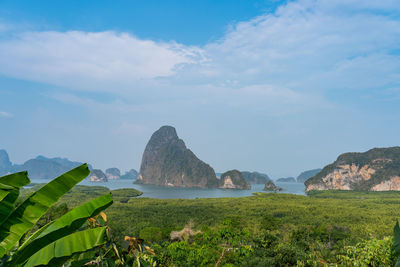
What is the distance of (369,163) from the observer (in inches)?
3725

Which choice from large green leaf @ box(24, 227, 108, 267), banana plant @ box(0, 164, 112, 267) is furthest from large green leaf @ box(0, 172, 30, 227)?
large green leaf @ box(24, 227, 108, 267)

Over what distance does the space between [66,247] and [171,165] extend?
142477mm

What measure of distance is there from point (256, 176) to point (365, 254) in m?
199

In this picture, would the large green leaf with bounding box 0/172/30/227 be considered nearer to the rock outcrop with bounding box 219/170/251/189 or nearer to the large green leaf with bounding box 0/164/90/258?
the large green leaf with bounding box 0/164/90/258

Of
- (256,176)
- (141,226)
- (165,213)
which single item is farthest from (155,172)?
(141,226)

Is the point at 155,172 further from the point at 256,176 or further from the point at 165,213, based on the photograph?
the point at 165,213

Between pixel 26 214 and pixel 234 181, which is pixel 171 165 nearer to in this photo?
pixel 234 181

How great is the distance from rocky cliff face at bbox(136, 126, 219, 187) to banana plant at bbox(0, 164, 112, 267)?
421 feet

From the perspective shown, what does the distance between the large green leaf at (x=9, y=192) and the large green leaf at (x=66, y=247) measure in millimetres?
374

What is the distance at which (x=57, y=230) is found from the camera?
185cm

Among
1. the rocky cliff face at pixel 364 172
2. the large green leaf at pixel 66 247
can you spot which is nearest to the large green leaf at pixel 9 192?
the large green leaf at pixel 66 247

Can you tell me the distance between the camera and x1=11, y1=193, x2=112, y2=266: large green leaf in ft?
6.07

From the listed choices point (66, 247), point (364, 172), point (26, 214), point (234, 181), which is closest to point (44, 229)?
point (26, 214)

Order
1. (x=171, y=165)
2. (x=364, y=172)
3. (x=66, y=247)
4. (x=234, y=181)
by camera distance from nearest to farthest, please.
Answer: (x=66, y=247), (x=364, y=172), (x=234, y=181), (x=171, y=165)
